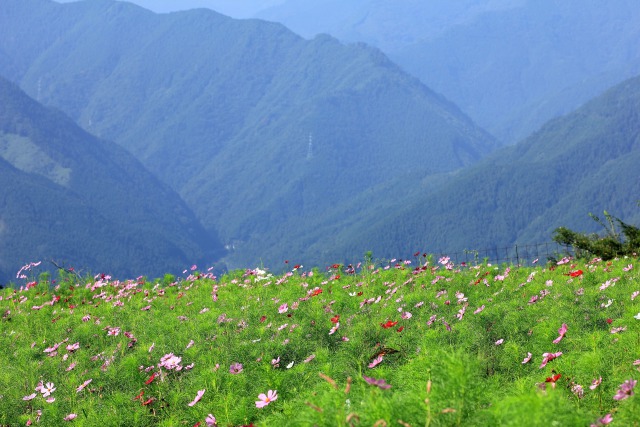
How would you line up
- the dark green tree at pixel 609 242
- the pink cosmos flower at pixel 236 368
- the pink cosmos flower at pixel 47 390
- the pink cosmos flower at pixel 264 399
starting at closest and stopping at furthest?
1. the pink cosmos flower at pixel 264 399
2. the pink cosmos flower at pixel 236 368
3. the pink cosmos flower at pixel 47 390
4. the dark green tree at pixel 609 242

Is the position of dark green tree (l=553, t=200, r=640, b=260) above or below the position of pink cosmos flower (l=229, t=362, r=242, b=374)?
below

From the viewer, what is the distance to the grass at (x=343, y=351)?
13.0 ft

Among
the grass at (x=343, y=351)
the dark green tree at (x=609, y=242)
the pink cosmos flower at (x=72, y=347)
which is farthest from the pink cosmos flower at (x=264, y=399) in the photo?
the dark green tree at (x=609, y=242)

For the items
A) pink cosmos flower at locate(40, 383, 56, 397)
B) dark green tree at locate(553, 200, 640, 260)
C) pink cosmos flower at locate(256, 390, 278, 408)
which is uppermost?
pink cosmos flower at locate(256, 390, 278, 408)

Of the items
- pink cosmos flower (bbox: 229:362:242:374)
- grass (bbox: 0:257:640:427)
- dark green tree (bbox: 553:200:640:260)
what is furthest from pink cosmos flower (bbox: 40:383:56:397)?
dark green tree (bbox: 553:200:640:260)

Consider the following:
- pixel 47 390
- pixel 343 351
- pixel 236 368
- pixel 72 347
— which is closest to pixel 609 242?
pixel 343 351

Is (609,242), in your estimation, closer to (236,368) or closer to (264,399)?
(236,368)

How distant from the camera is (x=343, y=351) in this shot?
24.7ft

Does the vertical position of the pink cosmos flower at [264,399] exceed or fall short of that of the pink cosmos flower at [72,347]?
it exceeds it

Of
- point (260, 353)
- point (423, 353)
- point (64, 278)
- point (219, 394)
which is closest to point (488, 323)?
point (423, 353)

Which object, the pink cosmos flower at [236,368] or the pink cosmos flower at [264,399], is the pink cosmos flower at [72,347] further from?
the pink cosmos flower at [264,399]

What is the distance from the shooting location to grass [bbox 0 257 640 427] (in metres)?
3.96

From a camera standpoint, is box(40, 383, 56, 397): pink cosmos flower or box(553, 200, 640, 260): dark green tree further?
box(553, 200, 640, 260): dark green tree

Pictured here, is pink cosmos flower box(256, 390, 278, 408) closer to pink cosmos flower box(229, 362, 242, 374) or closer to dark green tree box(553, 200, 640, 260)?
pink cosmos flower box(229, 362, 242, 374)
